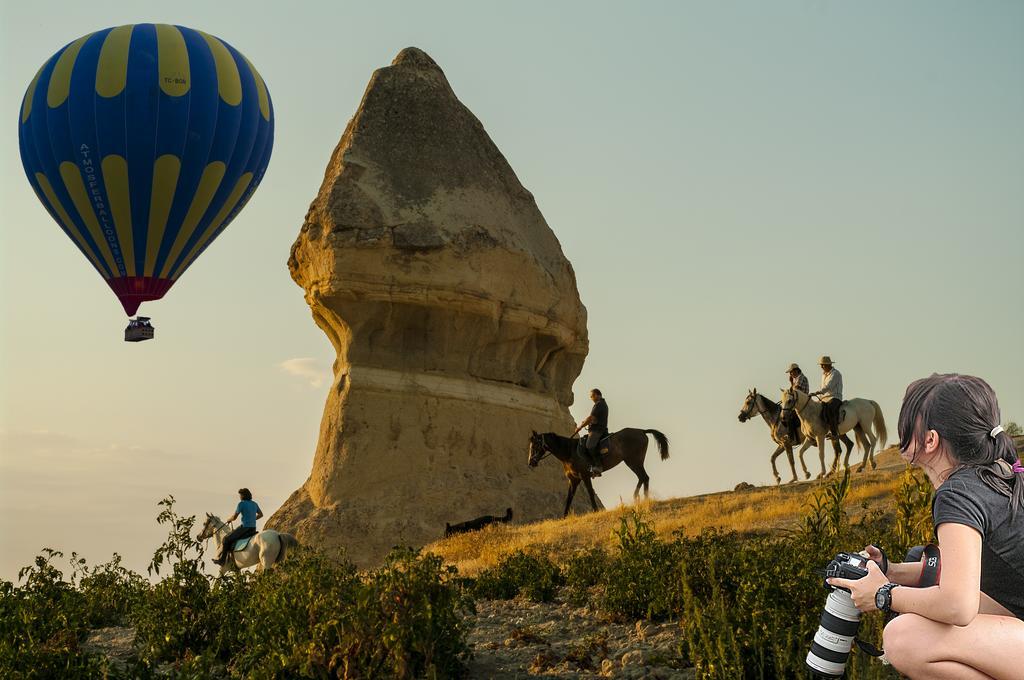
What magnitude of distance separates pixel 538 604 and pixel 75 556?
648 centimetres

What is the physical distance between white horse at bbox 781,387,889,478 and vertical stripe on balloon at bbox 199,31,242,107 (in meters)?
12.0

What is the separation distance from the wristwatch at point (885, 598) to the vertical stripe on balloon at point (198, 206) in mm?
19415

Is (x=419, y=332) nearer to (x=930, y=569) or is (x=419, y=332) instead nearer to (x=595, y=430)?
(x=595, y=430)

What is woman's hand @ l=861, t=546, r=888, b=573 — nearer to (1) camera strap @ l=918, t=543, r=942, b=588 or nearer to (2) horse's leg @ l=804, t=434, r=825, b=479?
(1) camera strap @ l=918, t=543, r=942, b=588

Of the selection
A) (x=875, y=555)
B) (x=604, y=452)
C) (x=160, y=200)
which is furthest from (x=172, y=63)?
(x=875, y=555)

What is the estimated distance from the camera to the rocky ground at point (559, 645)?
28.2 ft

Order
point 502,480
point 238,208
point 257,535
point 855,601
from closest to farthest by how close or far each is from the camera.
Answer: point 855,601, point 257,535, point 238,208, point 502,480

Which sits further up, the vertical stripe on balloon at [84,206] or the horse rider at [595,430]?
the vertical stripe on balloon at [84,206]

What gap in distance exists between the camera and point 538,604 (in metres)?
11.5

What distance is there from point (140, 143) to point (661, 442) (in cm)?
1206

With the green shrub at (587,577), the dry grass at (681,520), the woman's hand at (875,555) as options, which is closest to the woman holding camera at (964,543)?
the woman's hand at (875,555)

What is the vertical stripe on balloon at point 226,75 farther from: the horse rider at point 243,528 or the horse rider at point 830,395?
the horse rider at point 830,395

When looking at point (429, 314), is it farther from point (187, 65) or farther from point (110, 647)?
point (110, 647)

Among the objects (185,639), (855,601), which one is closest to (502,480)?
(185,639)
